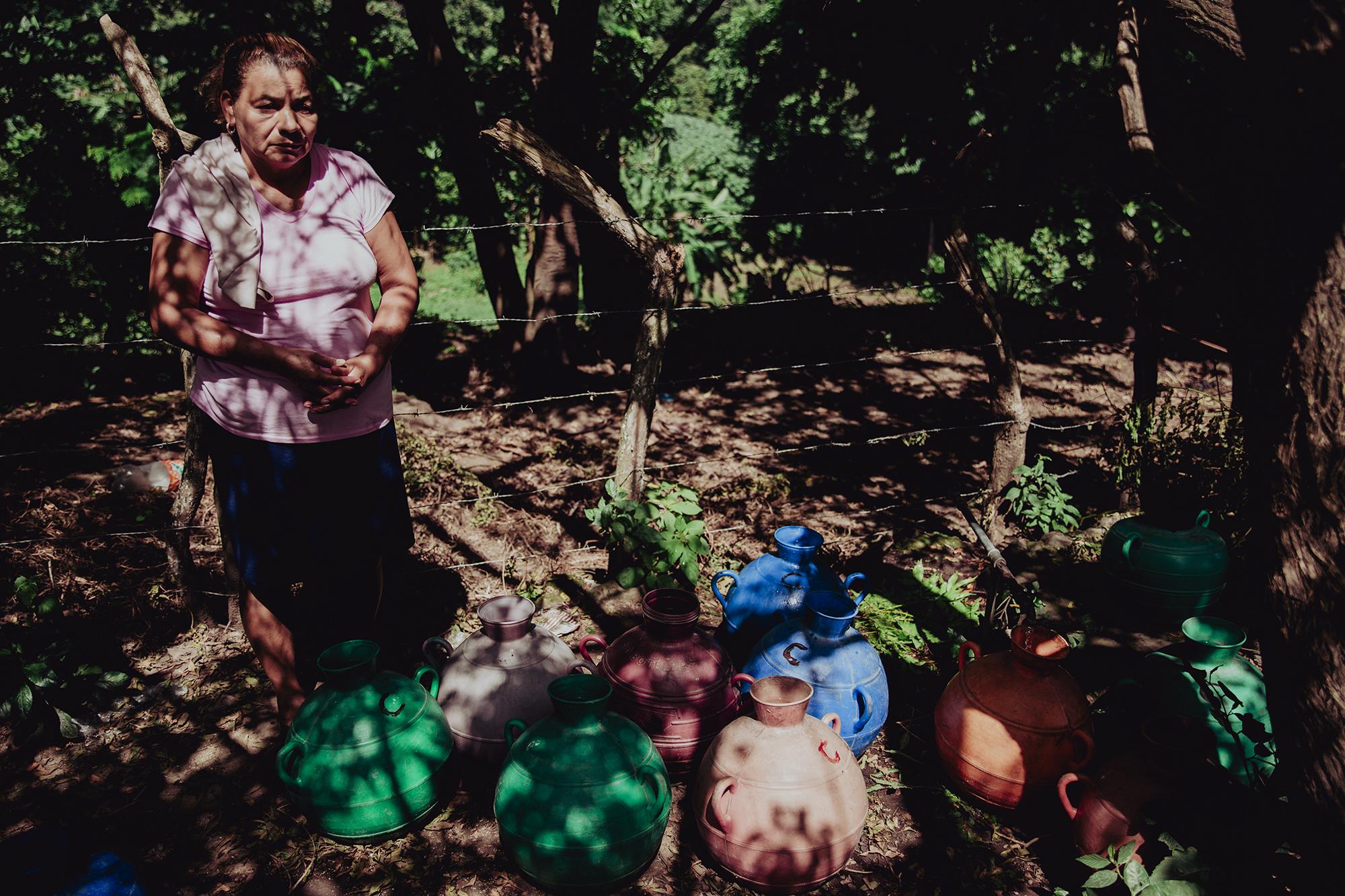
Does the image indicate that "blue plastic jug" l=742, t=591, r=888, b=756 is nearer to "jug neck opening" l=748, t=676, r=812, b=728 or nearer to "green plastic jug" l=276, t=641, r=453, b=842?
"jug neck opening" l=748, t=676, r=812, b=728

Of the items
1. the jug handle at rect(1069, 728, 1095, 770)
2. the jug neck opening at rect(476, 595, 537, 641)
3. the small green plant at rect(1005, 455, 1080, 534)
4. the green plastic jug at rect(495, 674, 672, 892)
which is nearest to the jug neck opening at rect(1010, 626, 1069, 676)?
the jug handle at rect(1069, 728, 1095, 770)

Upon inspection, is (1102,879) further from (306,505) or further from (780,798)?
(306,505)

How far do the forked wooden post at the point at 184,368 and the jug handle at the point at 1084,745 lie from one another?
10.2 feet

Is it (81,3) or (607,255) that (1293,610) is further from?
(81,3)

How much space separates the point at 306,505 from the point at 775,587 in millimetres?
1687

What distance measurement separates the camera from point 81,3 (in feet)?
22.0

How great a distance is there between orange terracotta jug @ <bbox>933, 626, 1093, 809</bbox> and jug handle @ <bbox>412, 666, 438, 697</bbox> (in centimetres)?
169

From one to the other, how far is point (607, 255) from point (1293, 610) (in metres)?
6.03

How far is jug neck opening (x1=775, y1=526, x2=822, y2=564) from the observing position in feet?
10.8

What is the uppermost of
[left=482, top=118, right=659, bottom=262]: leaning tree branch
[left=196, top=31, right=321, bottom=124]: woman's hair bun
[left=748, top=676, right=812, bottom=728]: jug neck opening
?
[left=196, top=31, right=321, bottom=124]: woman's hair bun

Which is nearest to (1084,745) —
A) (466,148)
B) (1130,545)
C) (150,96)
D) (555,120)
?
(1130,545)

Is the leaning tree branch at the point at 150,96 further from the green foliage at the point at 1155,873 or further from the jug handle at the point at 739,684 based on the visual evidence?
the green foliage at the point at 1155,873

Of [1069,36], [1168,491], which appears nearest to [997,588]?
[1168,491]

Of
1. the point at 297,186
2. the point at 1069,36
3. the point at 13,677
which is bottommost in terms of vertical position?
the point at 13,677
